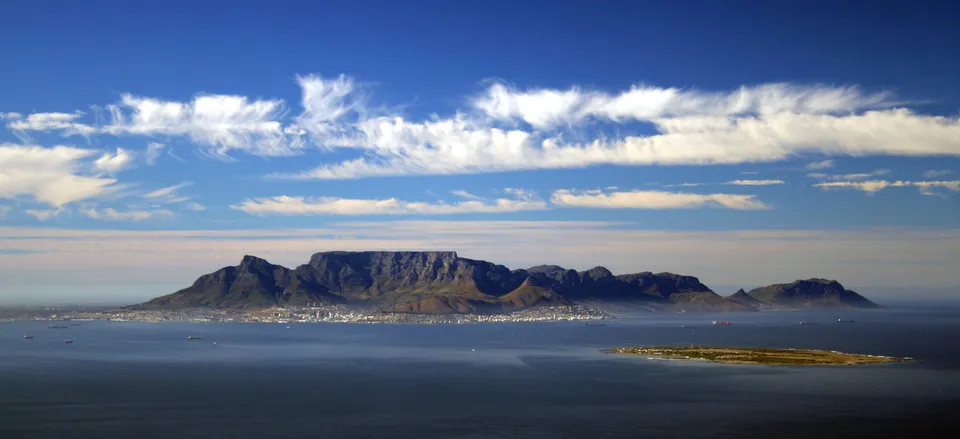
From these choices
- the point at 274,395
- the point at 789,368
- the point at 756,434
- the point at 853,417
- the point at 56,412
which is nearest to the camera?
the point at 756,434

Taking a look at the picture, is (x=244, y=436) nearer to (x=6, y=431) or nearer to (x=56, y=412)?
(x=6, y=431)

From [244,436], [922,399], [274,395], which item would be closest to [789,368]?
[922,399]

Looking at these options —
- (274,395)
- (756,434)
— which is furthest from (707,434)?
(274,395)

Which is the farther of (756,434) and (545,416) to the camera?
(545,416)

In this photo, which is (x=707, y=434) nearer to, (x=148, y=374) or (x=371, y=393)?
(x=371, y=393)

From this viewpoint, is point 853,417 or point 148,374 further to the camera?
point 148,374

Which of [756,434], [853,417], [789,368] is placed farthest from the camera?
[789,368]

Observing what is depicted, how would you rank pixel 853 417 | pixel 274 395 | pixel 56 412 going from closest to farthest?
pixel 853 417, pixel 56 412, pixel 274 395

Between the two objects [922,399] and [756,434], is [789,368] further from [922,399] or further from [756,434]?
[756,434]

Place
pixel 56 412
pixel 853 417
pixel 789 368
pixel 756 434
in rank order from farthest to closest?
pixel 789 368 → pixel 56 412 → pixel 853 417 → pixel 756 434
